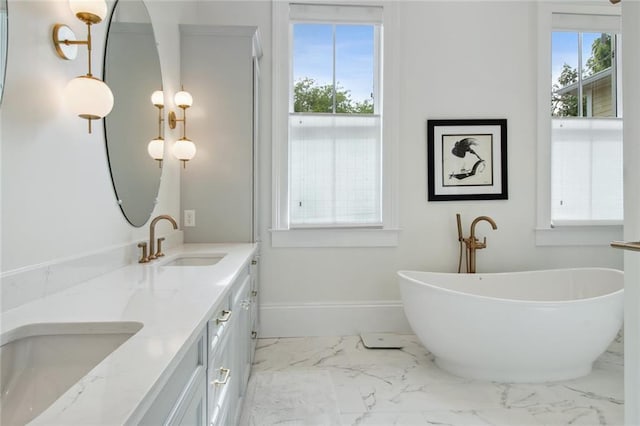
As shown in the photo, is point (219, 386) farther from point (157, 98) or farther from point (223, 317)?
point (157, 98)

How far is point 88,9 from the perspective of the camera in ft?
3.79

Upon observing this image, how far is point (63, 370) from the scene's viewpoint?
78 cm

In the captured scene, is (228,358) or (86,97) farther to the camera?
(228,358)

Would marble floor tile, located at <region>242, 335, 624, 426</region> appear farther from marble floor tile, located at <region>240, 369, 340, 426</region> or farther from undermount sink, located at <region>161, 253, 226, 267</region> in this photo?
undermount sink, located at <region>161, 253, 226, 267</region>

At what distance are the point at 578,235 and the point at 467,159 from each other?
3.92ft

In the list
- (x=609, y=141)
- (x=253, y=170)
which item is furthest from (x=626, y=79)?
(x=609, y=141)

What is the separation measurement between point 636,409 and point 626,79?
2.92 feet

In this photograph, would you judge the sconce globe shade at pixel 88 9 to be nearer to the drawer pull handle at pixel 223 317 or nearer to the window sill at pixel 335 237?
the drawer pull handle at pixel 223 317

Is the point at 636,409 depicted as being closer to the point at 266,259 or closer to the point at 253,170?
the point at 253,170

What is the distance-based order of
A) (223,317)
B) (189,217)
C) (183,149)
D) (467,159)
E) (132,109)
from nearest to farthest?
(223,317) < (132,109) < (183,149) < (189,217) < (467,159)

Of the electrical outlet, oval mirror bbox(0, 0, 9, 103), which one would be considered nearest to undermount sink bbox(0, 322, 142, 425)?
oval mirror bbox(0, 0, 9, 103)

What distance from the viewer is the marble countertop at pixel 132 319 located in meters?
0.49

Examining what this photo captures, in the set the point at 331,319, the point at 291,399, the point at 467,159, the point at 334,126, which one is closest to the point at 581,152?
the point at 467,159

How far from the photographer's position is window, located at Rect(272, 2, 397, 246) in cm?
297
